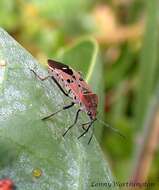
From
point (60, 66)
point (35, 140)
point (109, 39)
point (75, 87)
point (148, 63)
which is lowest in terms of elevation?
point (35, 140)

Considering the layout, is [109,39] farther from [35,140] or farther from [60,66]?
[35,140]

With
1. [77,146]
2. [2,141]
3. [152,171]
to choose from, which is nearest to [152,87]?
[152,171]

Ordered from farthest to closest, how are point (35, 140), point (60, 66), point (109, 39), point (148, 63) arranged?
1. point (109, 39)
2. point (148, 63)
3. point (60, 66)
4. point (35, 140)

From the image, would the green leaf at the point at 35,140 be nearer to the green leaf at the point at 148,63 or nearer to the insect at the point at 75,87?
the insect at the point at 75,87

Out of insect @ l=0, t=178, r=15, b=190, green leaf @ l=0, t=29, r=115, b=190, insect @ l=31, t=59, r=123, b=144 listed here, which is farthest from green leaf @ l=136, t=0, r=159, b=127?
insect @ l=0, t=178, r=15, b=190

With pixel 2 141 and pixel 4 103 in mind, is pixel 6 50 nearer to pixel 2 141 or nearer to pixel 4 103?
pixel 4 103

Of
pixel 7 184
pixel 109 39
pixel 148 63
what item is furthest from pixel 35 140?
pixel 109 39

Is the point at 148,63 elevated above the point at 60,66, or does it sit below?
above
